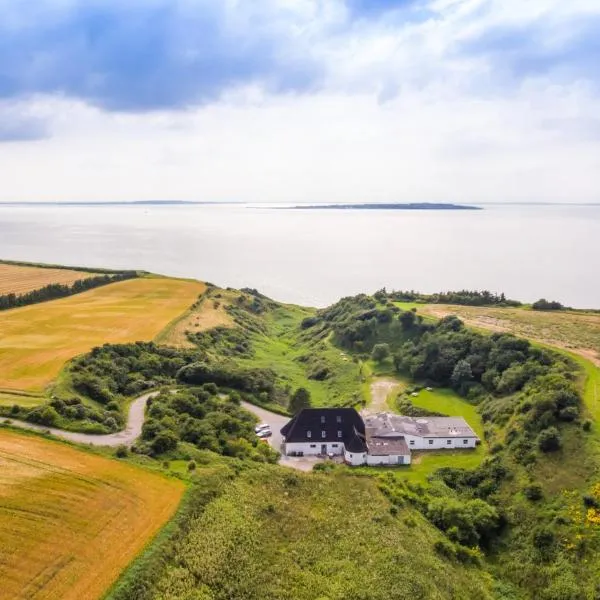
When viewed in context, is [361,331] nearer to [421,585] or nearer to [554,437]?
[554,437]

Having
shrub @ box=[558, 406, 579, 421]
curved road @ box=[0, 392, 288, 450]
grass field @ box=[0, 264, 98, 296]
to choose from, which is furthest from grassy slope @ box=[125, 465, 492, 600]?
grass field @ box=[0, 264, 98, 296]

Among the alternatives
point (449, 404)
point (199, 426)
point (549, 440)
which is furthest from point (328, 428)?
point (549, 440)

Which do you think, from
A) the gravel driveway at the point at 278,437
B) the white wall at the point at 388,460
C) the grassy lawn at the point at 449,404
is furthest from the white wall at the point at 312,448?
the grassy lawn at the point at 449,404

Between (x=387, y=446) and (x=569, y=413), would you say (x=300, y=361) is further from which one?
(x=569, y=413)

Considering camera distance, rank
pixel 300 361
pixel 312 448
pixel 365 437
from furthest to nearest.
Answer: pixel 300 361
pixel 365 437
pixel 312 448

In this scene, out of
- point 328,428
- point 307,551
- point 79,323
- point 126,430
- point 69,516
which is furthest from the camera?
point 79,323

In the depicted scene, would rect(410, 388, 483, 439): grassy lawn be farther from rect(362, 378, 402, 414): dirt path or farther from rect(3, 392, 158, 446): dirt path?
rect(3, 392, 158, 446): dirt path

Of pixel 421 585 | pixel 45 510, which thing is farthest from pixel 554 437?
pixel 45 510

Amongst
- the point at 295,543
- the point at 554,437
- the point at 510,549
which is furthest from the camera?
A: the point at 554,437
